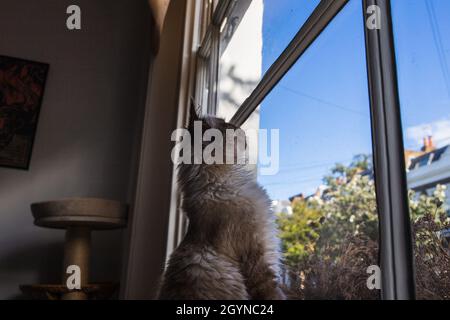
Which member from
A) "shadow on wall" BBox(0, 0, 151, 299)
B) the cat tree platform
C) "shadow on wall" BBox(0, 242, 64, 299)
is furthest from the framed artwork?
the cat tree platform

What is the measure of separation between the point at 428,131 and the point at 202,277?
18.1 inches

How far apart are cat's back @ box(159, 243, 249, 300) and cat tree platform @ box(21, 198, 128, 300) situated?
126cm

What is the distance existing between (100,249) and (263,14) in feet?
6.02

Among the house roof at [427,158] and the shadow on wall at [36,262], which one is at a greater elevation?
the house roof at [427,158]

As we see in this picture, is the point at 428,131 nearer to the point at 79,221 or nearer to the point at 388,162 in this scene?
the point at 388,162

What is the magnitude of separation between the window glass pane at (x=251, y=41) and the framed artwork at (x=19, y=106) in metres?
1.53

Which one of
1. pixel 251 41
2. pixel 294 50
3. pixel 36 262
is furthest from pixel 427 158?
pixel 36 262

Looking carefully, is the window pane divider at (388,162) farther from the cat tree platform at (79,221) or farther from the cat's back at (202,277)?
the cat tree platform at (79,221)

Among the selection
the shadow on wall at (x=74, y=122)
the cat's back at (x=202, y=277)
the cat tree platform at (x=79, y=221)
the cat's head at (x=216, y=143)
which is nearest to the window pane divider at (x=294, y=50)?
the cat's head at (x=216, y=143)

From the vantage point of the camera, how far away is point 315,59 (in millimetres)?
1092

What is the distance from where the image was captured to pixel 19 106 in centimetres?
275

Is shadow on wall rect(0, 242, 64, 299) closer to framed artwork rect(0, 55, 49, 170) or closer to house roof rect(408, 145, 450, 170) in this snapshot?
framed artwork rect(0, 55, 49, 170)

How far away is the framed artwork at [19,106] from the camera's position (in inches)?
106

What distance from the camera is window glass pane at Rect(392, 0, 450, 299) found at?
0.65 metres
